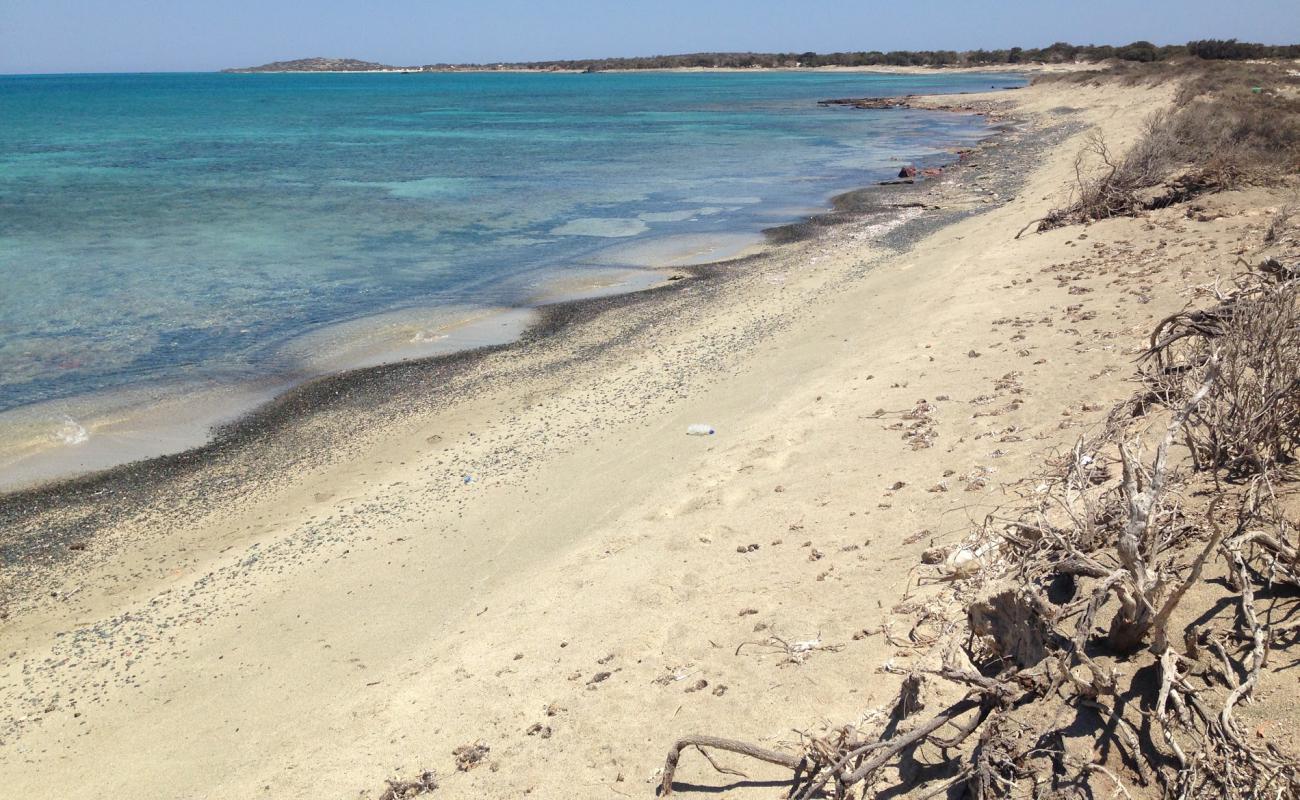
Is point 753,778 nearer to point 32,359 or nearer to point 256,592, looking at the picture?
point 256,592

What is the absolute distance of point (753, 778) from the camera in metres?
3.24

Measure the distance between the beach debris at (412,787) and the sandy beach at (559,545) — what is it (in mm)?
92

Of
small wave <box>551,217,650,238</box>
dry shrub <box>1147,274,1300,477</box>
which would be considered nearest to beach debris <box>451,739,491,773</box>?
dry shrub <box>1147,274,1300,477</box>

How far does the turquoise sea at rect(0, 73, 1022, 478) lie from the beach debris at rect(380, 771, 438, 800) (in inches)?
333

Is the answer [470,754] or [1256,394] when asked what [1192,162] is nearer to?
[1256,394]

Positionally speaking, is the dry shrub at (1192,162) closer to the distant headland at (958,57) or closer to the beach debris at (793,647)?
the beach debris at (793,647)

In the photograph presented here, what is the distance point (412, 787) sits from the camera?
364 cm

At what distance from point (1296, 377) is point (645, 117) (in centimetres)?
5925

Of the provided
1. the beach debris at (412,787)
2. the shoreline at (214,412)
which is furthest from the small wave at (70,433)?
the beach debris at (412,787)

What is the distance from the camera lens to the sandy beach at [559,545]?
13.1 feet

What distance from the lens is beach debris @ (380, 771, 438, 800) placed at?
11.9 ft

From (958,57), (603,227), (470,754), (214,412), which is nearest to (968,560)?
(470,754)

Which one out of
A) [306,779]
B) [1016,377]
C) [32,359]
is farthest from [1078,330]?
[32,359]

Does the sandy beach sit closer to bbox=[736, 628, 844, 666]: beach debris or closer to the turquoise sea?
bbox=[736, 628, 844, 666]: beach debris
